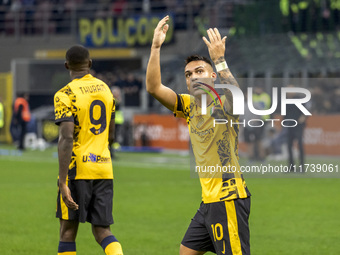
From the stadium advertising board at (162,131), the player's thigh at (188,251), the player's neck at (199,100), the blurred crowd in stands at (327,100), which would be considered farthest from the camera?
the stadium advertising board at (162,131)

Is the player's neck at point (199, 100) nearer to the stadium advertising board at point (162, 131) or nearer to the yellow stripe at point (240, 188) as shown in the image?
the yellow stripe at point (240, 188)

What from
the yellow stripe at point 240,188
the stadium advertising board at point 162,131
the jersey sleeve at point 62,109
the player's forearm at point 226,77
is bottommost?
the stadium advertising board at point 162,131

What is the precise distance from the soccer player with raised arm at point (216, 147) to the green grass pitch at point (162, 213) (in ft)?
12.0

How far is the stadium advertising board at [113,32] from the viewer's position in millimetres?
36844

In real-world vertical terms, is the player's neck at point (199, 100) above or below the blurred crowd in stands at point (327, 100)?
above

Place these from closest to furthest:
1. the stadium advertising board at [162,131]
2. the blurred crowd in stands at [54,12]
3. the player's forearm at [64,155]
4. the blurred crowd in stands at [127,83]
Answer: the player's forearm at [64,155]
the stadium advertising board at [162,131]
the blurred crowd in stands at [127,83]
the blurred crowd in stands at [54,12]

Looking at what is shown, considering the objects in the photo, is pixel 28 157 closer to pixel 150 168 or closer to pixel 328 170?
pixel 150 168

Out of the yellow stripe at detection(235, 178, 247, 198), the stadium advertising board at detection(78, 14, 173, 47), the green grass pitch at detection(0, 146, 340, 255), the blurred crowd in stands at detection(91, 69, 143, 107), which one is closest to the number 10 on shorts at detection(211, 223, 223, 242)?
the yellow stripe at detection(235, 178, 247, 198)

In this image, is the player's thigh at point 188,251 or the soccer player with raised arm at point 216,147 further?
the player's thigh at point 188,251

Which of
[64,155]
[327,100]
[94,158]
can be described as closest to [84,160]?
[94,158]

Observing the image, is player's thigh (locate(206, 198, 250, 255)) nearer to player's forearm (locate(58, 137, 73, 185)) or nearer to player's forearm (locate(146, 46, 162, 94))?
player's forearm (locate(146, 46, 162, 94))

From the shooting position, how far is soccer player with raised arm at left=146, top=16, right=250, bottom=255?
5.57m

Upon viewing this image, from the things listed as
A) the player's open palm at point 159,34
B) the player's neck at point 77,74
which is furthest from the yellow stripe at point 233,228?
the player's neck at point 77,74

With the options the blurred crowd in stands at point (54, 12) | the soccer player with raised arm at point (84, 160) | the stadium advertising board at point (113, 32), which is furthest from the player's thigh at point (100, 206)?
the blurred crowd in stands at point (54, 12)
